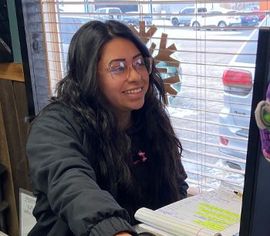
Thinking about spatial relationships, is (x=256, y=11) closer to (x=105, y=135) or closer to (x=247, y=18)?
(x=247, y=18)

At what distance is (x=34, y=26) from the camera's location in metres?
2.08

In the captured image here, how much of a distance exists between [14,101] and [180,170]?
42.1 inches

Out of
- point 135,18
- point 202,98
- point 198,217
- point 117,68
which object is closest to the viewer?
point 198,217

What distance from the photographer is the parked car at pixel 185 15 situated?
5.00 ft

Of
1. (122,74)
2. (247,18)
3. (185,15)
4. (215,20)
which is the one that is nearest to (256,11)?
(247,18)

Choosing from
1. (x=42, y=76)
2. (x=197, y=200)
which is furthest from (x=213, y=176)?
(x=42, y=76)

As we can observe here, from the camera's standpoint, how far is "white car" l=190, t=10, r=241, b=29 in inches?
57.1

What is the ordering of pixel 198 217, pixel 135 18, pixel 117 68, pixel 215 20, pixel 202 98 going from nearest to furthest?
pixel 198 217, pixel 117 68, pixel 215 20, pixel 202 98, pixel 135 18

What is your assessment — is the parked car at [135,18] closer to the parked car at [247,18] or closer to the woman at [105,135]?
the woman at [105,135]

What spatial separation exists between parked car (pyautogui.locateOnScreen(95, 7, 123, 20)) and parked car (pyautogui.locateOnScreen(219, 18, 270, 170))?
0.54 meters

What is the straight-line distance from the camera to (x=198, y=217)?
109 cm

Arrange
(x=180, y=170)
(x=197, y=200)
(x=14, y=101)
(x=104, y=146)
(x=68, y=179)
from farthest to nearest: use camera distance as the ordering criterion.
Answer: (x=14, y=101)
(x=180, y=170)
(x=104, y=146)
(x=197, y=200)
(x=68, y=179)

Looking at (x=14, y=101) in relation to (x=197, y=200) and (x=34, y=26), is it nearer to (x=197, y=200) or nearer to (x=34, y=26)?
(x=34, y=26)

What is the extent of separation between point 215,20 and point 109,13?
0.52 metres
